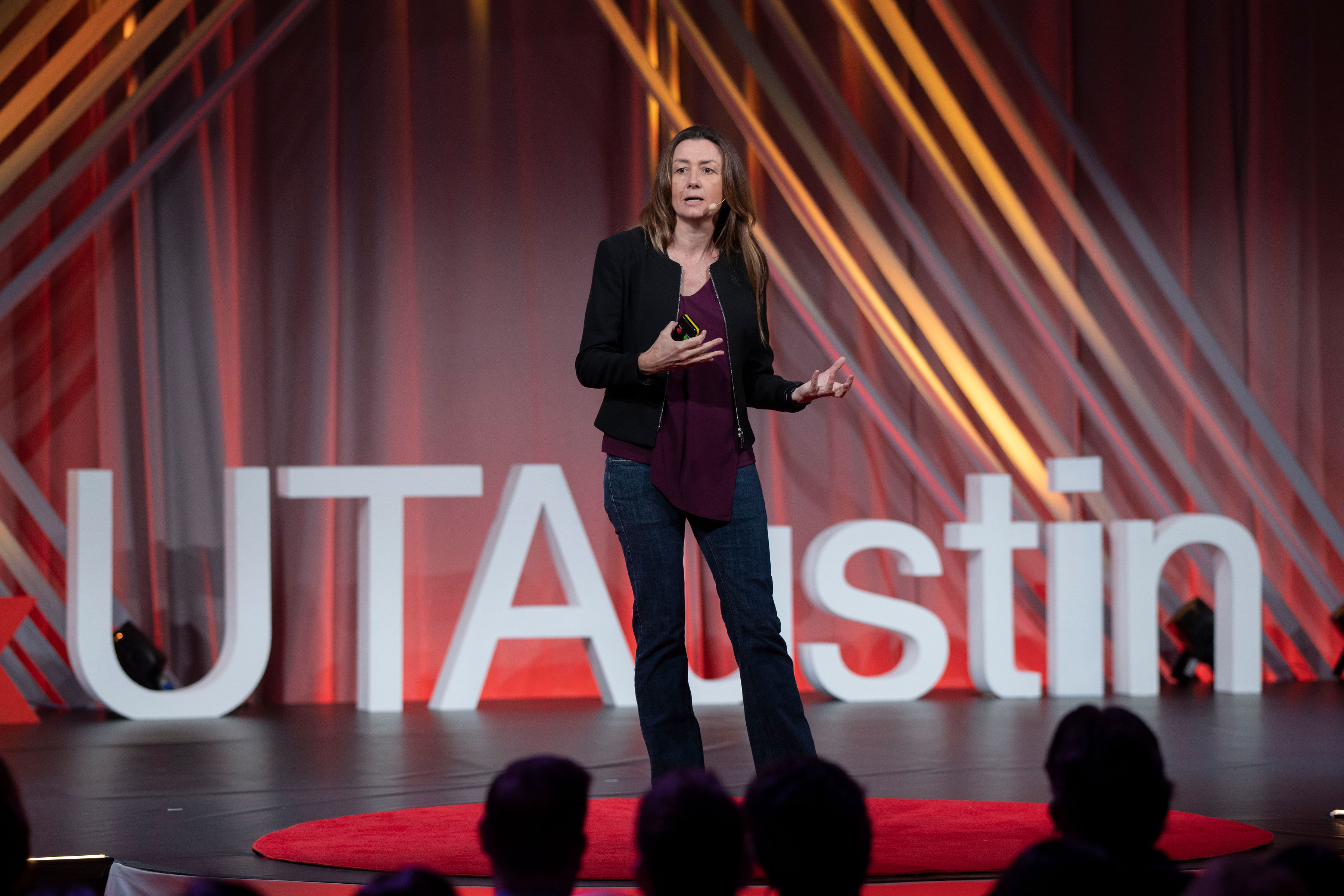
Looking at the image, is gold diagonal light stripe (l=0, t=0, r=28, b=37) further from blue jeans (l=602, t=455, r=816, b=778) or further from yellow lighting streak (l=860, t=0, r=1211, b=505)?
blue jeans (l=602, t=455, r=816, b=778)

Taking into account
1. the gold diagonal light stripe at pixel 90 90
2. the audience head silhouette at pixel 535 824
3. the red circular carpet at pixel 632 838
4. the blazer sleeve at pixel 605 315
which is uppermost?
the gold diagonal light stripe at pixel 90 90

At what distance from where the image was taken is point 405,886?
89 cm

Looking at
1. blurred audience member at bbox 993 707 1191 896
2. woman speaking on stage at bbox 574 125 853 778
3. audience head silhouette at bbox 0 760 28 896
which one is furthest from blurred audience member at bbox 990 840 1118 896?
woman speaking on stage at bbox 574 125 853 778

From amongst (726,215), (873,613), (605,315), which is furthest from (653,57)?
(605,315)

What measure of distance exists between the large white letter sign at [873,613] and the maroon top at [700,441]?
2299 millimetres

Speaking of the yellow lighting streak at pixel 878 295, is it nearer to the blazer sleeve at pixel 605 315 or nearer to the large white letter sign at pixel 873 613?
the large white letter sign at pixel 873 613

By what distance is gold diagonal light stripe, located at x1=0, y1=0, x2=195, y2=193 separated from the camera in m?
4.29

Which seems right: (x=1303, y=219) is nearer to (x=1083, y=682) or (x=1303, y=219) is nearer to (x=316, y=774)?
(x=1083, y=682)

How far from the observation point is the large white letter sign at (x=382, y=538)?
4.16m

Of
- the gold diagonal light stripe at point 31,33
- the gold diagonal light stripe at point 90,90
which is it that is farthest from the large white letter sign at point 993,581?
the gold diagonal light stripe at point 31,33

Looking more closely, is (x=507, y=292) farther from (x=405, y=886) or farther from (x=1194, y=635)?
(x=405, y=886)

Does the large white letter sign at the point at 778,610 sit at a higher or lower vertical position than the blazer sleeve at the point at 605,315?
lower

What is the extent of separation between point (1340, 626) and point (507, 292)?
10.0 feet

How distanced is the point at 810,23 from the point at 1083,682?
97.7 inches
